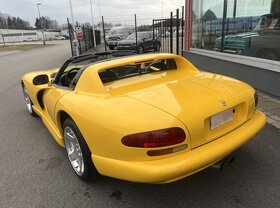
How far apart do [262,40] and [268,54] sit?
0.52 metres

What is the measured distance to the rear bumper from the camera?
7.23 ft

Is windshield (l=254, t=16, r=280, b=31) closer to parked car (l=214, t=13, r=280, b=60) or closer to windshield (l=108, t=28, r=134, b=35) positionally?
parked car (l=214, t=13, r=280, b=60)

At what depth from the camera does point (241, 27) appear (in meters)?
7.43

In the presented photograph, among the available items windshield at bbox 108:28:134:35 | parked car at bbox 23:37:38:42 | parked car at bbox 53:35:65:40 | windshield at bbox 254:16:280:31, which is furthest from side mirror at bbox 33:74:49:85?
parked car at bbox 53:35:65:40

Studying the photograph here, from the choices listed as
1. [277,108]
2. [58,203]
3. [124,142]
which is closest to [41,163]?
[58,203]

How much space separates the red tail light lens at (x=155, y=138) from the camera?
7.36 ft

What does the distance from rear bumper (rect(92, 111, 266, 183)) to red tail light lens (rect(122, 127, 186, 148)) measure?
140 mm

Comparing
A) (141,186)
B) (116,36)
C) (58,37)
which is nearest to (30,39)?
(58,37)

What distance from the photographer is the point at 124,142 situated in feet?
7.51

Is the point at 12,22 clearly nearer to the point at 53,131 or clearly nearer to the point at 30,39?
the point at 30,39

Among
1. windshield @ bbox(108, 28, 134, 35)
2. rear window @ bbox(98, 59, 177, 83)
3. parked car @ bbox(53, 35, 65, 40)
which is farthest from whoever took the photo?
parked car @ bbox(53, 35, 65, 40)

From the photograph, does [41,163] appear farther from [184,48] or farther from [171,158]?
[184,48]

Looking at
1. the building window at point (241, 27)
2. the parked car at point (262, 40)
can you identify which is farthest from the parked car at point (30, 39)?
the parked car at point (262, 40)

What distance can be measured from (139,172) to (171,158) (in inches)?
11.3
